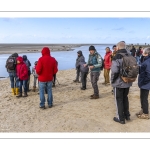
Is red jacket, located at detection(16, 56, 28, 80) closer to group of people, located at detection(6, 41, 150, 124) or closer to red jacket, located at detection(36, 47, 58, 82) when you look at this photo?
group of people, located at detection(6, 41, 150, 124)

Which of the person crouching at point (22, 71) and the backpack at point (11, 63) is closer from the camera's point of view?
the person crouching at point (22, 71)

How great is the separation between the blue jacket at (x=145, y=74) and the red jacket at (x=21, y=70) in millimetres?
3828

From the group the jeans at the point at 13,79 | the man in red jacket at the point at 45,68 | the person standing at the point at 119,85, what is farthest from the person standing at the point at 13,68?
the person standing at the point at 119,85

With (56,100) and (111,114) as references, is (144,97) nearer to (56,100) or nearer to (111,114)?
(111,114)

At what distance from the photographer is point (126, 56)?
14.6ft

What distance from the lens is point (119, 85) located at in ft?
15.2

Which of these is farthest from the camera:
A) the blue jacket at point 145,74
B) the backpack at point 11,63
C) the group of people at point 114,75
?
the backpack at point 11,63

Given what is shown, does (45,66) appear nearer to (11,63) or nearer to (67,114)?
(67,114)

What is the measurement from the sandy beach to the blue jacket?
0.88 metres

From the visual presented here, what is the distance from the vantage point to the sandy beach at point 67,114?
4.64 meters

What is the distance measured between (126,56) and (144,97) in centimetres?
127

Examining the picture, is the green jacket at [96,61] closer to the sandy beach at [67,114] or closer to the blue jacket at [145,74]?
the sandy beach at [67,114]

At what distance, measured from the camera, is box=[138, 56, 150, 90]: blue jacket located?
4824mm

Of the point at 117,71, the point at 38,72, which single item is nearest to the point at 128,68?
the point at 117,71
